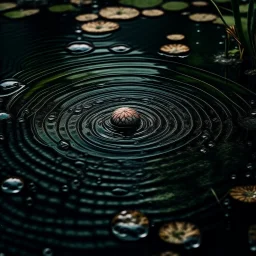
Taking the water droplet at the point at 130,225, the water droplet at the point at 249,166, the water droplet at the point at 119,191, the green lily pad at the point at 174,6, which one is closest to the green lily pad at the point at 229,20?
the green lily pad at the point at 174,6

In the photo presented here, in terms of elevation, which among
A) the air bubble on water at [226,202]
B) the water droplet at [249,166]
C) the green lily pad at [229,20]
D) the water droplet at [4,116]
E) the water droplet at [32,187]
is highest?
the green lily pad at [229,20]

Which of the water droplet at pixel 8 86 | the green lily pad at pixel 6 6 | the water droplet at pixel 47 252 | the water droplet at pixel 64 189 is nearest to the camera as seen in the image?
the water droplet at pixel 47 252

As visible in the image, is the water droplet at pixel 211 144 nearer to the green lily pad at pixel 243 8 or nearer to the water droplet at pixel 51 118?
the water droplet at pixel 51 118

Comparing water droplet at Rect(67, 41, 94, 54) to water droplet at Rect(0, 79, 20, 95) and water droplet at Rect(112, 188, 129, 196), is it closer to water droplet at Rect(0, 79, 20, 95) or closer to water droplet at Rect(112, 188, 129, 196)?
water droplet at Rect(0, 79, 20, 95)

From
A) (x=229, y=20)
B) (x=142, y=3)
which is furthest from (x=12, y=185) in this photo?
(x=142, y=3)

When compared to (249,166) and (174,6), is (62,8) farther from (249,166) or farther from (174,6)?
(249,166)

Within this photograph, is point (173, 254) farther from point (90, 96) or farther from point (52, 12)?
point (52, 12)

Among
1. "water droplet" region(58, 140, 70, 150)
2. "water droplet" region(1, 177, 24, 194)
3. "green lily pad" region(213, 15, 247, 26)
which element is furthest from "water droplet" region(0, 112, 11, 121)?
"green lily pad" region(213, 15, 247, 26)
